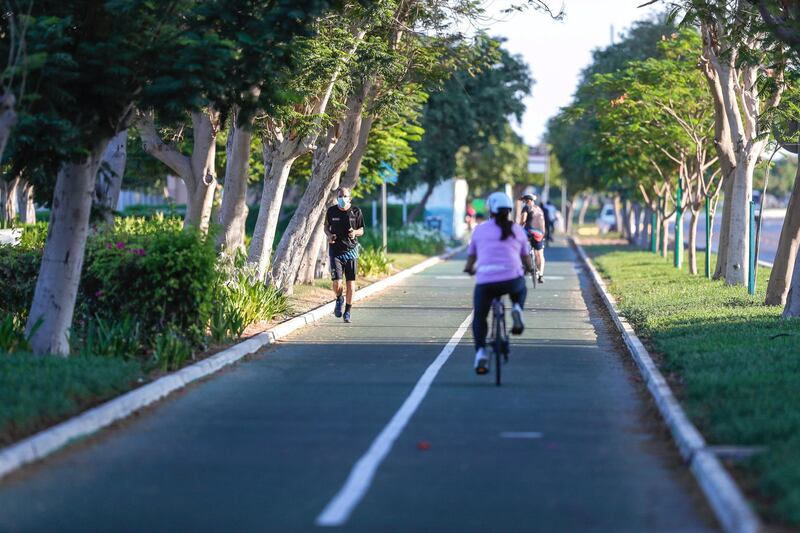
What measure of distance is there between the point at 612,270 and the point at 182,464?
2787 centimetres

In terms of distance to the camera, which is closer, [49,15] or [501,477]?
[501,477]

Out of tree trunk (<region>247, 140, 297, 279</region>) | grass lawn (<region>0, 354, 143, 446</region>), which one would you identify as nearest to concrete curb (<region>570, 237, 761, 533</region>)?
grass lawn (<region>0, 354, 143, 446</region>)

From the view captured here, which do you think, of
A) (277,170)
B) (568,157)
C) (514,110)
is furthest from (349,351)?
(568,157)

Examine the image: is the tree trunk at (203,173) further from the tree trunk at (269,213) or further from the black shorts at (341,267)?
the black shorts at (341,267)

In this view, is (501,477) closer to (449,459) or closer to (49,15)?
(449,459)

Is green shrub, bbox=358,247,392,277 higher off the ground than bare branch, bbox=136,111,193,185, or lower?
lower

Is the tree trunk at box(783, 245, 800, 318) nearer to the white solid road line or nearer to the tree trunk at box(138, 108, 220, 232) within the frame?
the white solid road line

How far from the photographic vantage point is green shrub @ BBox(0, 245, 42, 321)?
639 inches

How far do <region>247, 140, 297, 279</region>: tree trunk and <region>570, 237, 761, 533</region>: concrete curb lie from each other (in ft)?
30.2

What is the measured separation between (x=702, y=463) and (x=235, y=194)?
13.2 metres

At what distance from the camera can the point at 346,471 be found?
8.89 meters

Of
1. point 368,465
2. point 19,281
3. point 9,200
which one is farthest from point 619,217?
point 368,465

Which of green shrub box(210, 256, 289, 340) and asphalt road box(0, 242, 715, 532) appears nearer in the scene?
asphalt road box(0, 242, 715, 532)

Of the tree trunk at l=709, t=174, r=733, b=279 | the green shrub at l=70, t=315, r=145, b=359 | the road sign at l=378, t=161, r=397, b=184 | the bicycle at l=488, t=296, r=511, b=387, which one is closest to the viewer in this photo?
the bicycle at l=488, t=296, r=511, b=387
